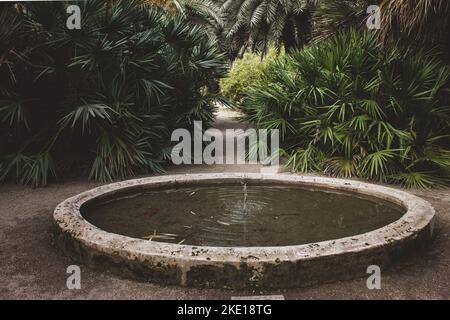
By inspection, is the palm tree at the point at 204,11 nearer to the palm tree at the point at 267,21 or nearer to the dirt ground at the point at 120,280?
the palm tree at the point at 267,21

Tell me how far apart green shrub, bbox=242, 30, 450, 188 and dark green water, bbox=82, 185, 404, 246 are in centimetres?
197

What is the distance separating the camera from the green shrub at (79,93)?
6816mm

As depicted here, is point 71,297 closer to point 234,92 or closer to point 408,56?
point 408,56

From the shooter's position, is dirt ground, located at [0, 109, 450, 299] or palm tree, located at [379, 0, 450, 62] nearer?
dirt ground, located at [0, 109, 450, 299]

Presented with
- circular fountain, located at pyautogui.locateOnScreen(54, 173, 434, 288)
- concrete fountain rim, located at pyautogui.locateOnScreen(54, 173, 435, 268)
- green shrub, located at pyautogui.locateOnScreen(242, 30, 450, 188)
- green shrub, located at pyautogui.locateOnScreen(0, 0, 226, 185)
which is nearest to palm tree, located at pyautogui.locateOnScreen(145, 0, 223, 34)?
green shrub, located at pyautogui.locateOnScreen(0, 0, 226, 185)

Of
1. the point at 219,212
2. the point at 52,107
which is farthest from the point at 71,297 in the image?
the point at 52,107

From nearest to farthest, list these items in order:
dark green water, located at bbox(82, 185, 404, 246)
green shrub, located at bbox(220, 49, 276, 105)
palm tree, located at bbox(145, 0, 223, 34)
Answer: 1. dark green water, located at bbox(82, 185, 404, 246)
2. green shrub, located at bbox(220, 49, 276, 105)
3. palm tree, located at bbox(145, 0, 223, 34)

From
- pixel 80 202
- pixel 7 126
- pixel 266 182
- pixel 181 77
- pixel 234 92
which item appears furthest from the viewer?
pixel 234 92

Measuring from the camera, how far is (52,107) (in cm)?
728

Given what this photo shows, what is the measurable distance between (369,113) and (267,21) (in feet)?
36.4

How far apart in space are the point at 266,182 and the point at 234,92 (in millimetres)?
13425

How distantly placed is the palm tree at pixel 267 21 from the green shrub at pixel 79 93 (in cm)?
1005

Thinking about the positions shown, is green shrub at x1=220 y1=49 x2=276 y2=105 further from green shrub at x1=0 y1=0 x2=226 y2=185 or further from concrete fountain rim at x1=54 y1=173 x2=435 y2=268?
concrete fountain rim at x1=54 y1=173 x2=435 y2=268

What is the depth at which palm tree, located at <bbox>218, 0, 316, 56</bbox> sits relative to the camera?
1702 centimetres
